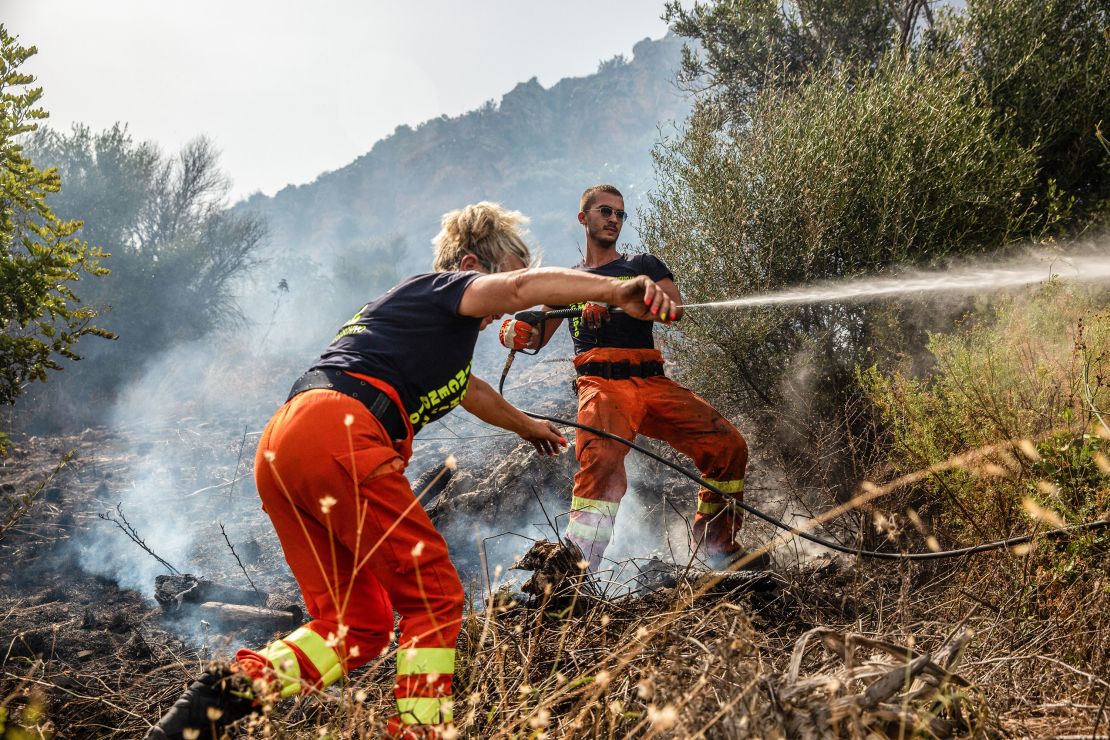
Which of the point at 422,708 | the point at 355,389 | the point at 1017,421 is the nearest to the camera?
the point at 422,708

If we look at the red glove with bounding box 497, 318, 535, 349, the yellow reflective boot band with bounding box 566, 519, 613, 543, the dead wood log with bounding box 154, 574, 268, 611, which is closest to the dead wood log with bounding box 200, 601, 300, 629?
the dead wood log with bounding box 154, 574, 268, 611

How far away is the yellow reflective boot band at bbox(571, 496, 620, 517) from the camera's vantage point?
3963 millimetres

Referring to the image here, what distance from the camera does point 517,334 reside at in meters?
4.28

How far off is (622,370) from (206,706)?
3.04 meters

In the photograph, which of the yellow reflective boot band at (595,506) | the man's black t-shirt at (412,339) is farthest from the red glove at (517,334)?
the man's black t-shirt at (412,339)

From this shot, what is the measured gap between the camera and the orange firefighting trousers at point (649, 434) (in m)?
4.01

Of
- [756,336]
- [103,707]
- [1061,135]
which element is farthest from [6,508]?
[1061,135]

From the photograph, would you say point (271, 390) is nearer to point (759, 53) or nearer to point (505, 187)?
point (759, 53)

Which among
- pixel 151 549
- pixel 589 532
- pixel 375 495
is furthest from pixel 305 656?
pixel 151 549

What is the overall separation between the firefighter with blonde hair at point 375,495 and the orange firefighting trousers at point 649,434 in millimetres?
1621

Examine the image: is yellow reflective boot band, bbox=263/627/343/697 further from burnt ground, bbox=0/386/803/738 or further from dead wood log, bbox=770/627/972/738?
dead wood log, bbox=770/627/972/738

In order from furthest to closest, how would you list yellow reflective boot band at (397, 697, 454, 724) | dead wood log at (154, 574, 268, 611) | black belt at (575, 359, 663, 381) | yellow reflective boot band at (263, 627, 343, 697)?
1. dead wood log at (154, 574, 268, 611)
2. black belt at (575, 359, 663, 381)
3. yellow reflective boot band at (263, 627, 343, 697)
4. yellow reflective boot band at (397, 697, 454, 724)

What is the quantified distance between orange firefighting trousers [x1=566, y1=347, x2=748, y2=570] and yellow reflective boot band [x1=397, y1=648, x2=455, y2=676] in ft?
6.53

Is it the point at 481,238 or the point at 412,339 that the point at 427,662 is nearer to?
the point at 412,339
